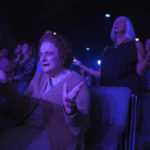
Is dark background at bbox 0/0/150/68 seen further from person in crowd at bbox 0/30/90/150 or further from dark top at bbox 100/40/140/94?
person in crowd at bbox 0/30/90/150

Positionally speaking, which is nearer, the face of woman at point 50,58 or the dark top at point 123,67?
the face of woman at point 50,58

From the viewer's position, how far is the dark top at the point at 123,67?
4.87ft

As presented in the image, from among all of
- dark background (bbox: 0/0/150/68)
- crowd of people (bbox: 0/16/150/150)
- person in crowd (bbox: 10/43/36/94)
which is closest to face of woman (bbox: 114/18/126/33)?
crowd of people (bbox: 0/16/150/150)

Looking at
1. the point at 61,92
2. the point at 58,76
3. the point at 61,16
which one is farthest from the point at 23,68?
the point at 61,16

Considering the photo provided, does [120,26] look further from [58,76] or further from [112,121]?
[112,121]

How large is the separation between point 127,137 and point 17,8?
5215 mm

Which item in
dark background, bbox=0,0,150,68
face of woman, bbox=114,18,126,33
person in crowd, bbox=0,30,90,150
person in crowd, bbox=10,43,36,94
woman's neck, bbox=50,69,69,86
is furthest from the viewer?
dark background, bbox=0,0,150,68

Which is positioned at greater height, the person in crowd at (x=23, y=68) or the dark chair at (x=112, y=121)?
the person in crowd at (x=23, y=68)

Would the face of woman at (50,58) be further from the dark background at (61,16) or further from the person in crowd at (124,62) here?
the dark background at (61,16)

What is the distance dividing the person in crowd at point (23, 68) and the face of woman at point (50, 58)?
0.88 m

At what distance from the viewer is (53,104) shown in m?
1.02

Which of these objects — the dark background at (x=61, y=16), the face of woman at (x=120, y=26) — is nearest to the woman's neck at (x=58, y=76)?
the face of woman at (x=120, y=26)

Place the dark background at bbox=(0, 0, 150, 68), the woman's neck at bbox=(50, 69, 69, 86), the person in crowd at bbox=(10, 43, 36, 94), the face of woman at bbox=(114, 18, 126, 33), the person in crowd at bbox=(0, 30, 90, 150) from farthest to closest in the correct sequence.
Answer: the dark background at bbox=(0, 0, 150, 68), the person in crowd at bbox=(10, 43, 36, 94), the face of woman at bbox=(114, 18, 126, 33), the woman's neck at bbox=(50, 69, 69, 86), the person in crowd at bbox=(0, 30, 90, 150)

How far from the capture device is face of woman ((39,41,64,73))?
3.70 feet
